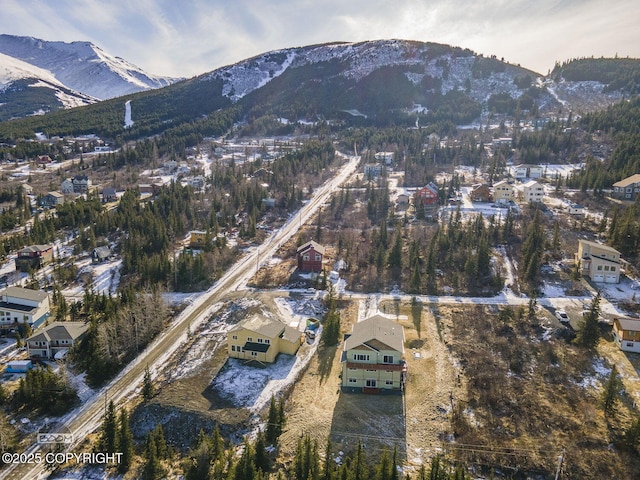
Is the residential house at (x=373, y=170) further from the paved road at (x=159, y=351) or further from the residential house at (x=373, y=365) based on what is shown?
the residential house at (x=373, y=365)

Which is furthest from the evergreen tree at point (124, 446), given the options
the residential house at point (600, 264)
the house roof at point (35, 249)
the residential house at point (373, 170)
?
the residential house at point (373, 170)

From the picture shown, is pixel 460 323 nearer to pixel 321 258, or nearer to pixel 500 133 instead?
pixel 321 258

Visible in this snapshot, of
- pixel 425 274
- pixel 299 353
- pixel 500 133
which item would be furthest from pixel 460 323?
pixel 500 133

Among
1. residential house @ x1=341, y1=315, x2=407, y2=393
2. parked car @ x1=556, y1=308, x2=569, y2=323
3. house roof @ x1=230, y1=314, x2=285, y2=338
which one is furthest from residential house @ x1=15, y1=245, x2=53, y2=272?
parked car @ x1=556, y1=308, x2=569, y2=323

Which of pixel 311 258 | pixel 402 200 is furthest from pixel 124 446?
pixel 402 200

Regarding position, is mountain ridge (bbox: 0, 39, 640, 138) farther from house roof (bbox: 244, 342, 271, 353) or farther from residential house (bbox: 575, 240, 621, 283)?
house roof (bbox: 244, 342, 271, 353)

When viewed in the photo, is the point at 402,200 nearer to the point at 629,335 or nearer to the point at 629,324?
the point at 629,324

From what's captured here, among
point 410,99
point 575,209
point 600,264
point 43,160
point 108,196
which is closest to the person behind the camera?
point 600,264
